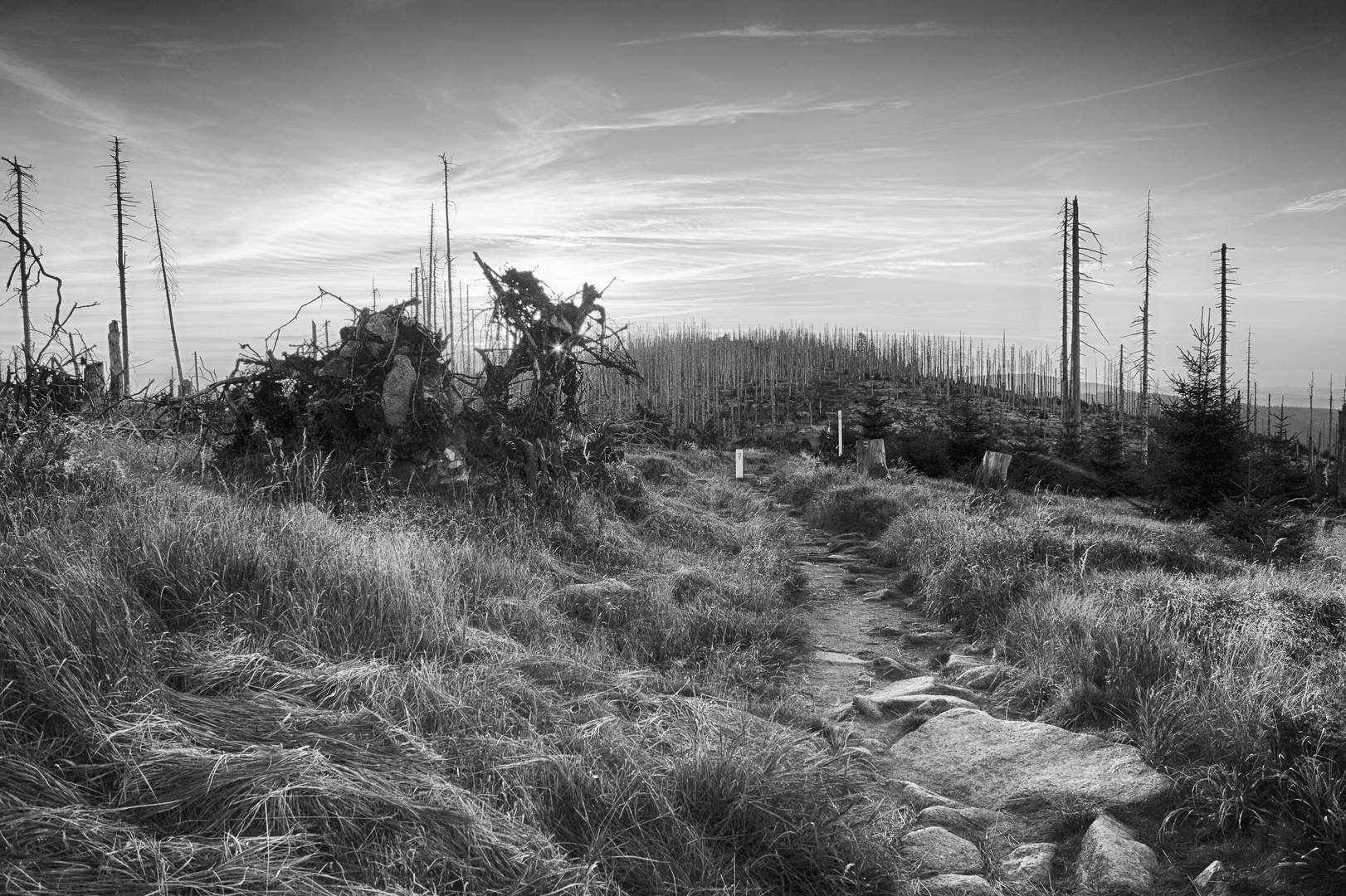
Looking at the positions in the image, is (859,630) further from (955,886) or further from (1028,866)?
(955,886)

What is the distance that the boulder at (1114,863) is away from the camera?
3150 mm

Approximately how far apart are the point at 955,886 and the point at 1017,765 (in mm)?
1294

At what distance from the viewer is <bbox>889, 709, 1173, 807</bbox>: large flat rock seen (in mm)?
3799

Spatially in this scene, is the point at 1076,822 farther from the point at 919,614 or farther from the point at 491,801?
the point at 919,614

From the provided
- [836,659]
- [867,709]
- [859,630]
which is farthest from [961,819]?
[859,630]

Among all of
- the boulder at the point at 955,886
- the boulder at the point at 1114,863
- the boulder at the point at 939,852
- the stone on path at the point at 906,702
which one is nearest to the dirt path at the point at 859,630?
the stone on path at the point at 906,702

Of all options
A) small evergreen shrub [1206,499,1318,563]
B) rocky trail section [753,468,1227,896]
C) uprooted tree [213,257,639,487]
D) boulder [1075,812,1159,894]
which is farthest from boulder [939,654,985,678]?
small evergreen shrub [1206,499,1318,563]

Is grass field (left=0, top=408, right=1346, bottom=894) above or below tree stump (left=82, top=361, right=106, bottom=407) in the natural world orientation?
below

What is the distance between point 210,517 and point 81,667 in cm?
204

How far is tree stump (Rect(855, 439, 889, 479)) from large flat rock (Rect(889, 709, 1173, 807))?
43.1ft

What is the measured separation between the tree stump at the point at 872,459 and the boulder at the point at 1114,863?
46.6 ft

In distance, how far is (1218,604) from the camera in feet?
18.7

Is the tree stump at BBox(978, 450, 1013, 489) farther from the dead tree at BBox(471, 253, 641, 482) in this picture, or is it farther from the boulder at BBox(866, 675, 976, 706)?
the boulder at BBox(866, 675, 976, 706)

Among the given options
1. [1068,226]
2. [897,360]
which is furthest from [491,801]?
[897,360]
